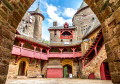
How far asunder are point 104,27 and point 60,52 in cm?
1525

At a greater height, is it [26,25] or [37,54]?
[26,25]

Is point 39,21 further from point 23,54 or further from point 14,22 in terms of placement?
point 14,22

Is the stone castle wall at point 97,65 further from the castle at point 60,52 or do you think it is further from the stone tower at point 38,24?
the stone tower at point 38,24

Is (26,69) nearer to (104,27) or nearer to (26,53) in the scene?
(26,53)

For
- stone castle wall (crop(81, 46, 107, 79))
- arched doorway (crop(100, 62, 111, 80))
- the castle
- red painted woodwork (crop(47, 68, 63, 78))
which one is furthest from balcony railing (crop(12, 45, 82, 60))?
arched doorway (crop(100, 62, 111, 80))

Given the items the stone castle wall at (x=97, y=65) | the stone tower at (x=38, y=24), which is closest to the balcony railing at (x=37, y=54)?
the stone castle wall at (x=97, y=65)

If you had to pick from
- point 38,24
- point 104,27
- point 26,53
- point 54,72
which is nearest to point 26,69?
point 26,53

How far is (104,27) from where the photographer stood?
2730mm

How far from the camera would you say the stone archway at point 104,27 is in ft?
7.22

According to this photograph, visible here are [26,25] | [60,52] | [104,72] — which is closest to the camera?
[104,72]

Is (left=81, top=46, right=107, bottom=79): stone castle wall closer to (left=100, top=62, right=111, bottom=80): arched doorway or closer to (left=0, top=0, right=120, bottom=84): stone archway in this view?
(left=100, top=62, right=111, bottom=80): arched doorway

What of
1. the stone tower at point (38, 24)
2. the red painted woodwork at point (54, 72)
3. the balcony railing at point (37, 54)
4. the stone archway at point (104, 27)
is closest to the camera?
the stone archway at point (104, 27)

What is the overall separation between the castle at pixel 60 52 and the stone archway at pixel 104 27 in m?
7.10

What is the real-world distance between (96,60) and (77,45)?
7.33m
